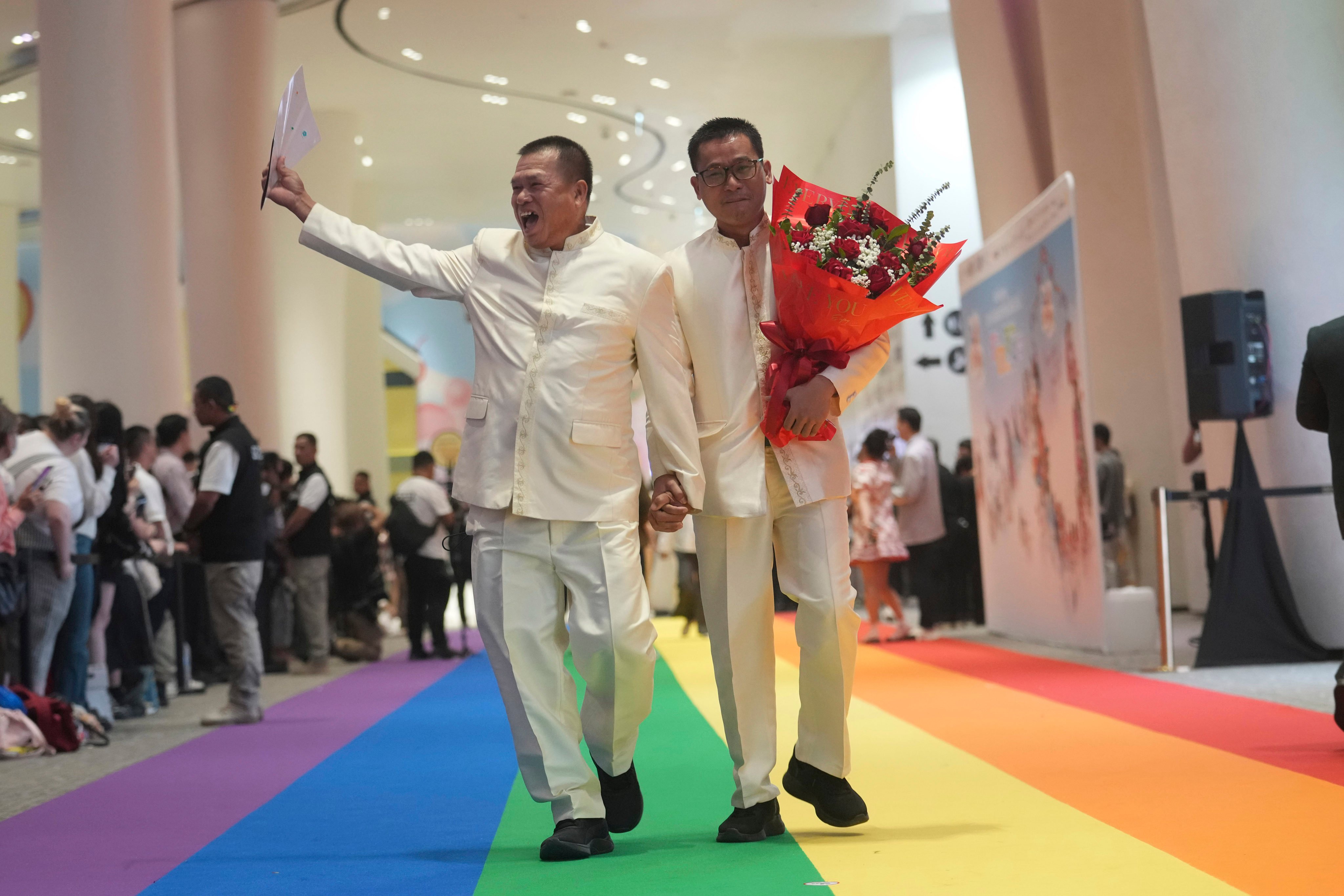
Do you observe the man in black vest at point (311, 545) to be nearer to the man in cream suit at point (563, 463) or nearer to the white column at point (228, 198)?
the white column at point (228, 198)

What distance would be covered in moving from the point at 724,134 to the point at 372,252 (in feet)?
2.87

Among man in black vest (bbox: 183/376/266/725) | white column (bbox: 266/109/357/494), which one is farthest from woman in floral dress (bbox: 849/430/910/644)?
white column (bbox: 266/109/357/494)

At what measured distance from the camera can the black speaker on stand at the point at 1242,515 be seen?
736 cm

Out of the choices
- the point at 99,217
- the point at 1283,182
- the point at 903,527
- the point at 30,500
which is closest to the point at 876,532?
the point at 903,527

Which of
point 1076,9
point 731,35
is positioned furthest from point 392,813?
point 731,35

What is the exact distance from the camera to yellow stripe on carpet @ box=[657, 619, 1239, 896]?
2764 mm

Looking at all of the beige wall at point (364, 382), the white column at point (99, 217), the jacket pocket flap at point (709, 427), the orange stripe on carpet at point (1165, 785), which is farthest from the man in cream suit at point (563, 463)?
the beige wall at point (364, 382)

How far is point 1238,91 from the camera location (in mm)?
7684

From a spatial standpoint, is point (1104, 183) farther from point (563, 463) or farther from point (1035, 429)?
point (563, 463)

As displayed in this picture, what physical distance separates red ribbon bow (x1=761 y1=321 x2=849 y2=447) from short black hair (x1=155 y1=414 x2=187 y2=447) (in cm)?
573

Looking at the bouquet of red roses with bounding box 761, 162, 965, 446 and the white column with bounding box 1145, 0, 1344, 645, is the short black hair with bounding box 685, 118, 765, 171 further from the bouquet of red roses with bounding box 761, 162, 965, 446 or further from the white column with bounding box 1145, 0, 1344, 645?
the white column with bounding box 1145, 0, 1344, 645

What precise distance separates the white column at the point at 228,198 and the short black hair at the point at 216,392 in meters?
6.68

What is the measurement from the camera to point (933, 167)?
16.9 metres

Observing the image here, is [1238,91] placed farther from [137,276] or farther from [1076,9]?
[137,276]
